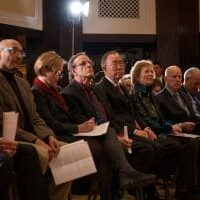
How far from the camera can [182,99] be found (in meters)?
4.74

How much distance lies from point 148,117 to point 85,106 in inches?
28.7

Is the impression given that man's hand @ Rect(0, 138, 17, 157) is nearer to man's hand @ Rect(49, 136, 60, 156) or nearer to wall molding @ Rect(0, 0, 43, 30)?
man's hand @ Rect(49, 136, 60, 156)

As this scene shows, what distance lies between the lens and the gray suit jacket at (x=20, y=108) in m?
3.12

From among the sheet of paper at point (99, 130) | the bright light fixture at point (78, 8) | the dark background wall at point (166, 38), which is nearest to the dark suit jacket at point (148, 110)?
the sheet of paper at point (99, 130)

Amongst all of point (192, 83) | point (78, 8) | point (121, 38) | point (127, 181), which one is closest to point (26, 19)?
point (78, 8)

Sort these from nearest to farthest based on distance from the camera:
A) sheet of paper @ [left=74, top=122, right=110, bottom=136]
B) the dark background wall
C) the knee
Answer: the knee < sheet of paper @ [left=74, top=122, right=110, bottom=136] < the dark background wall

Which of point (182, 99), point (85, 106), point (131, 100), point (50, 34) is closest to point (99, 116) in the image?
point (85, 106)

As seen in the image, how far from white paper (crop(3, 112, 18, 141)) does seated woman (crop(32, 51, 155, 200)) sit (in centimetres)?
72

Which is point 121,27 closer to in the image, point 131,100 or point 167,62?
point 167,62

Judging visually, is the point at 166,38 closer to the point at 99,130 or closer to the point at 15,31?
the point at 15,31

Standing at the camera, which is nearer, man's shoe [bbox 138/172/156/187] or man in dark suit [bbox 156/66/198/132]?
man's shoe [bbox 138/172/156/187]

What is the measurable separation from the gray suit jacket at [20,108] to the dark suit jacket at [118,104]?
2.66ft

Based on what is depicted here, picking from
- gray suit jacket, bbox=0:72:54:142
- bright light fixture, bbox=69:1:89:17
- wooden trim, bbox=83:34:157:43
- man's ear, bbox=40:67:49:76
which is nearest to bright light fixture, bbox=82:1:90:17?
bright light fixture, bbox=69:1:89:17

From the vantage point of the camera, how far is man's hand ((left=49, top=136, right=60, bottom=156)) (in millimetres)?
3119
